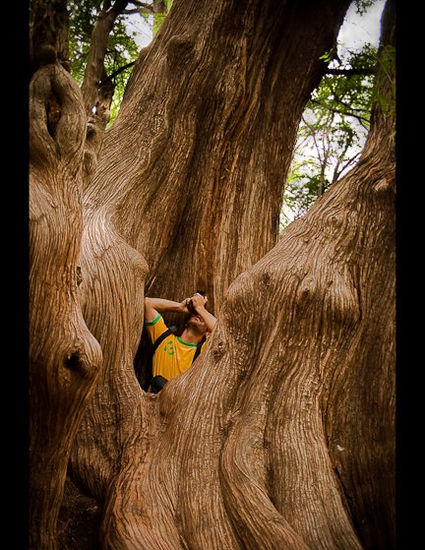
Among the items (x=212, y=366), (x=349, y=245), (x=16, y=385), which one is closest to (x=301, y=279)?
(x=349, y=245)

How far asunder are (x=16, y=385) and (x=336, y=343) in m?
2.16

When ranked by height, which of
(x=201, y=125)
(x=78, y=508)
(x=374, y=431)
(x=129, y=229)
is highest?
(x=201, y=125)

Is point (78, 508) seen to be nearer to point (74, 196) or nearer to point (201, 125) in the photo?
point (74, 196)

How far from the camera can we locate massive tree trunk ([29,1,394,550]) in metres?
2.95

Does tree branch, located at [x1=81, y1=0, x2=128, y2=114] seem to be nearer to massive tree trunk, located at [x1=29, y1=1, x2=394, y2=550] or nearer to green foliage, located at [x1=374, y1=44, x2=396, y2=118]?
massive tree trunk, located at [x1=29, y1=1, x2=394, y2=550]

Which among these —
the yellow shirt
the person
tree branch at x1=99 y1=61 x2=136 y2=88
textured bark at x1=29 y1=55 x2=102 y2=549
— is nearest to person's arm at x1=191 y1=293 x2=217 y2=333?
the person

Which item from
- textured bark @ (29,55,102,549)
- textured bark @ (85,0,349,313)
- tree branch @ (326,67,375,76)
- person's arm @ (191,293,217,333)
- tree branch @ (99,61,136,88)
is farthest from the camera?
tree branch @ (99,61,136,88)

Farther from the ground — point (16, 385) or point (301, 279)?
point (301, 279)

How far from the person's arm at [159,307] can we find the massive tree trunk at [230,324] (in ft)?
0.76

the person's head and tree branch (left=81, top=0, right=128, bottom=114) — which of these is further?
tree branch (left=81, top=0, right=128, bottom=114)

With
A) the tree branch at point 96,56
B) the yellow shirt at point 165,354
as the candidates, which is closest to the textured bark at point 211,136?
the yellow shirt at point 165,354

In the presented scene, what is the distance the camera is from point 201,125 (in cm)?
460

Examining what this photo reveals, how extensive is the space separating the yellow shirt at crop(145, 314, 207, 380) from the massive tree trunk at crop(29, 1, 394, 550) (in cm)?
42
